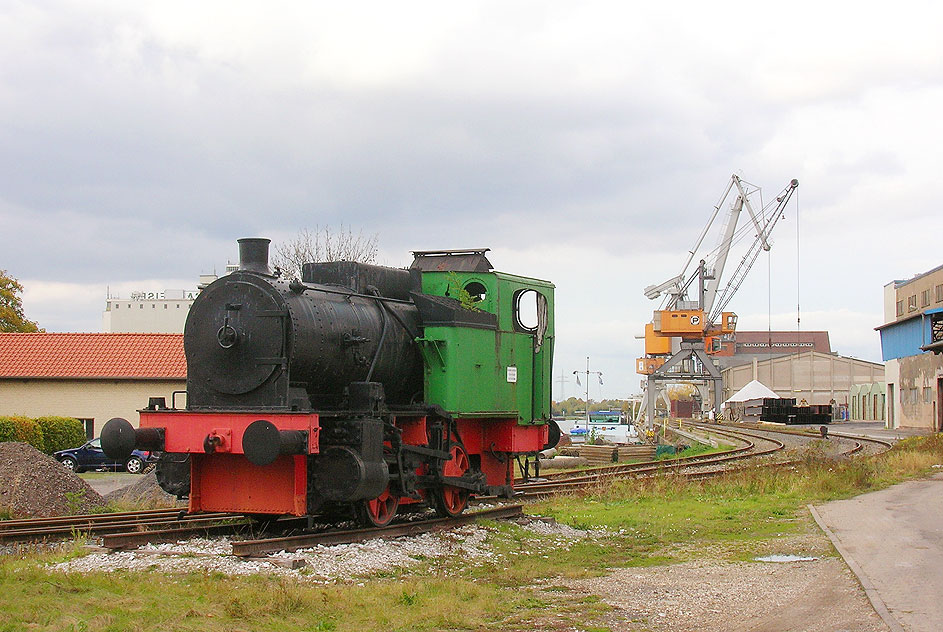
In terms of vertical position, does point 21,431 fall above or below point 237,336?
below

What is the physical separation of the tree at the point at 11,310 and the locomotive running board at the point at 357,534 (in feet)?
148

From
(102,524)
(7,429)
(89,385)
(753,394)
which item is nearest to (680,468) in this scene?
(102,524)

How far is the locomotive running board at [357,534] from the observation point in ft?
32.2

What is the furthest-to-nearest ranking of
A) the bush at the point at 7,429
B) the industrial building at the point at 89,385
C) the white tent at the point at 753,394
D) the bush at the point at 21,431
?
the white tent at the point at 753,394
the industrial building at the point at 89,385
the bush at the point at 21,431
the bush at the point at 7,429

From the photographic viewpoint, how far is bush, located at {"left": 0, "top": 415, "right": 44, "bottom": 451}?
26031 mm

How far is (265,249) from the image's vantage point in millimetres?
11695

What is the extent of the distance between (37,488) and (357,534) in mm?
6571

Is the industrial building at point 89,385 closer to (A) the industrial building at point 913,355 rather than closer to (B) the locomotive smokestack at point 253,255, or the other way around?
(B) the locomotive smokestack at point 253,255

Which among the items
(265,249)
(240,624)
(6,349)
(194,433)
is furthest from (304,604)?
(6,349)

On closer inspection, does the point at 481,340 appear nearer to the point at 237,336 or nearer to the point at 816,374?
the point at 237,336

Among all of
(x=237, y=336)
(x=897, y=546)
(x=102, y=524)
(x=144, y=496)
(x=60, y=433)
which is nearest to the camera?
(x=237, y=336)

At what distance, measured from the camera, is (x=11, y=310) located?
173ft

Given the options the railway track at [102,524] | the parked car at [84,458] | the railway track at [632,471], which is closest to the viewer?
the railway track at [102,524]

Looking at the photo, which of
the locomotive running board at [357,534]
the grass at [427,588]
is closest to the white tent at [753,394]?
the grass at [427,588]
